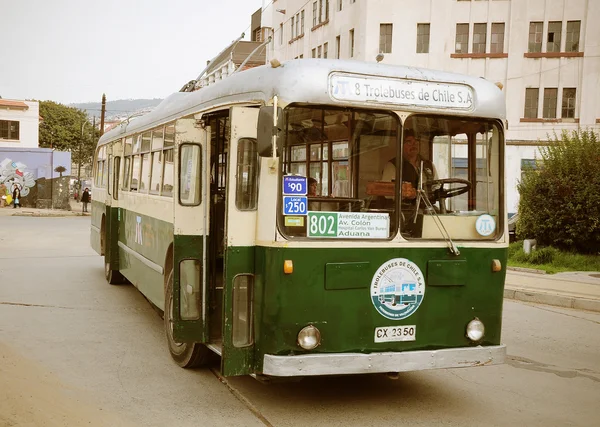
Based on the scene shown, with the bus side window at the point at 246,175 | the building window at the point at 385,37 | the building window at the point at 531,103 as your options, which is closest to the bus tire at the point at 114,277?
the bus side window at the point at 246,175

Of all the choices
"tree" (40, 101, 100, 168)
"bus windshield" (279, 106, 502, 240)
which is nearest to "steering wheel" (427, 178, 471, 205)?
"bus windshield" (279, 106, 502, 240)

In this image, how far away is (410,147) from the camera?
5.52 meters

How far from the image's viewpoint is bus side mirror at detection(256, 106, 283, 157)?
494 cm

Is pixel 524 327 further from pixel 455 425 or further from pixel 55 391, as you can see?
pixel 55 391

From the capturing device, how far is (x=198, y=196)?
245 inches

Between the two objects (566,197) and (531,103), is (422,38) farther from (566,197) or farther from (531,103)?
(566,197)

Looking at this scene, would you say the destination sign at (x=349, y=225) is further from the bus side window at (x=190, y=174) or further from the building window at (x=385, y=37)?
the building window at (x=385, y=37)

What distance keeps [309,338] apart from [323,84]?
1917 millimetres

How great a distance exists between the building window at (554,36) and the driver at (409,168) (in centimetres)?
3337

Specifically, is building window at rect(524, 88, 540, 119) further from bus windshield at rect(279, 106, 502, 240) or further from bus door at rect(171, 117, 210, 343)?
bus door at rect(171, 117, 210, 343)

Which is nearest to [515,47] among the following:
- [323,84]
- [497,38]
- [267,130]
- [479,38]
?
[497,38]

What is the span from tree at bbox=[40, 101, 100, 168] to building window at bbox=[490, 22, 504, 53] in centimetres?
4598

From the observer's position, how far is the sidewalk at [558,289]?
39.1 feet

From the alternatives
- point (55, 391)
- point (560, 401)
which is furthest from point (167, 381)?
point (560, 401)
